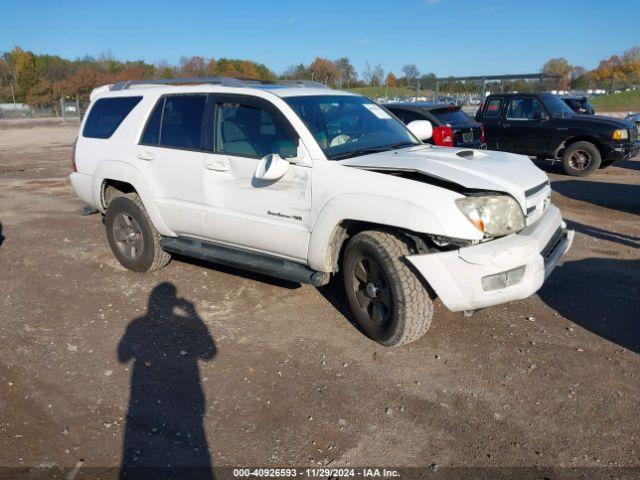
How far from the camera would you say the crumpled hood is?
12.4 feet

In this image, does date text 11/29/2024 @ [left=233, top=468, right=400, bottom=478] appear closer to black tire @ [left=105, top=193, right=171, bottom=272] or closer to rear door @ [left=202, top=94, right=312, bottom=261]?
rear door @ [left=202, top=94, right=312, bottom=261]

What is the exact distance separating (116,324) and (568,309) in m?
3.88

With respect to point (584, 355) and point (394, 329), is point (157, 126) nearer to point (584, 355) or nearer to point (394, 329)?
point (394, 329)

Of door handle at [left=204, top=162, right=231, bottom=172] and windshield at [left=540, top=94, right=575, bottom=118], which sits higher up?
windshield at [left=540, top=94, right=575, bottom=118]

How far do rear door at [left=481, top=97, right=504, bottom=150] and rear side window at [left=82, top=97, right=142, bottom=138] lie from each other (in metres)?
9.39

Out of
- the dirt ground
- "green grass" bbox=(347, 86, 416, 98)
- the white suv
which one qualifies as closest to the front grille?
the white suv

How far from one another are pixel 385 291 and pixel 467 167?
3.53 feet

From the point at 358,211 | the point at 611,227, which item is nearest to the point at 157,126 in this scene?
the point at 358,211

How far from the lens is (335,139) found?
15.0 feet

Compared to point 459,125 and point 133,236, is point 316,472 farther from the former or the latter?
point 459,125

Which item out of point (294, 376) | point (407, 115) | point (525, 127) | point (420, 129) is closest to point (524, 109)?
point (525, 127)

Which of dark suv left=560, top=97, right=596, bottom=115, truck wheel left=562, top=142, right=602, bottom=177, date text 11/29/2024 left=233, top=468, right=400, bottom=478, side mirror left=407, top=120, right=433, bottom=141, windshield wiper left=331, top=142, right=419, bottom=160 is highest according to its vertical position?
dark suv left=560, top=97, right=596, bottom=115

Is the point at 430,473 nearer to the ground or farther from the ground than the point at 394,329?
nearer to the ground

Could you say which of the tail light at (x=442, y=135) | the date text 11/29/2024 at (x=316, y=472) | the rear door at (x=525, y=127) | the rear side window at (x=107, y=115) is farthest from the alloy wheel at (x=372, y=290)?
the rear door at (x=525, y=127)
